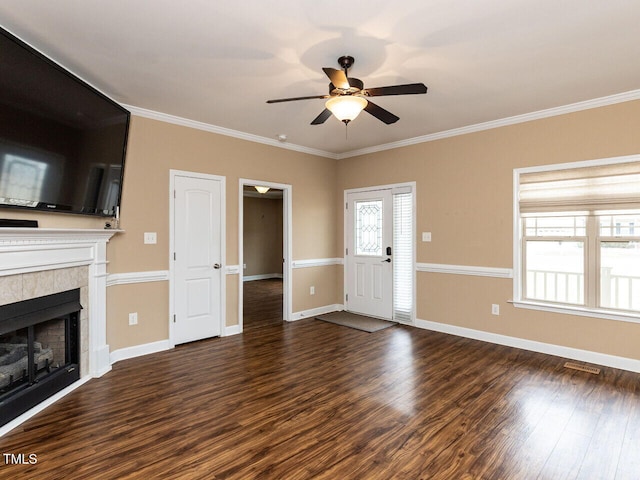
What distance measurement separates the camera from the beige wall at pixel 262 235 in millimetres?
9992

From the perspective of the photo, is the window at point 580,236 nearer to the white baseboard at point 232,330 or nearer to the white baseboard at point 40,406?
the white baseboard at point 232,330

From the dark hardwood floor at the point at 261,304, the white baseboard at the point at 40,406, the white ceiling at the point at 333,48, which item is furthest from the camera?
the dark hardwood floor at the point at 261,304

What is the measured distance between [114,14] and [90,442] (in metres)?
2.76

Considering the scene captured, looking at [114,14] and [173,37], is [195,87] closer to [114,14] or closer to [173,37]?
[173,37]

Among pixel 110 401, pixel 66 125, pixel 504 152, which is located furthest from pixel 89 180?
pixel 504 152

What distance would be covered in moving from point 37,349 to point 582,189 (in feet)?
17.9

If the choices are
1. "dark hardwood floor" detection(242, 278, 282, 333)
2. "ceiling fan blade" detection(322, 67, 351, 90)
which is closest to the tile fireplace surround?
"dark hardwood floor" detection(242, 278, 282, 333)

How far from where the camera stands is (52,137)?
273 centimetres

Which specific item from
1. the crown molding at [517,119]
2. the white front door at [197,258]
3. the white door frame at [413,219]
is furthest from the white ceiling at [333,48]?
the white door frame at [413,219]

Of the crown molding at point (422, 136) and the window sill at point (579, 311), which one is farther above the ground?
the crown molding at point (422, 136)

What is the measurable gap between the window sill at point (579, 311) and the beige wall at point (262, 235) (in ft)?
23.6

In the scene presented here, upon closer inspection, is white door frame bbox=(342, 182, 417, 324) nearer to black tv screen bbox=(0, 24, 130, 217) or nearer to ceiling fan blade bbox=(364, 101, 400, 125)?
ceiling fan blade bbox=(364, 101, 400, 125)

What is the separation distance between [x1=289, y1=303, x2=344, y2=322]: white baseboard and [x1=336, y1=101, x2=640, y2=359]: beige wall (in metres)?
1.55

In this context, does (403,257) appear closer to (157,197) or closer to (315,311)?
(315,311)
